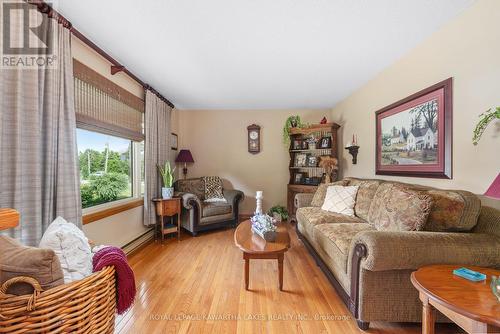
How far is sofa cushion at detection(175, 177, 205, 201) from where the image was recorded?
385 cm

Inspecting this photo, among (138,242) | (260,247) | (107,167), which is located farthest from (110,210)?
(260,247)

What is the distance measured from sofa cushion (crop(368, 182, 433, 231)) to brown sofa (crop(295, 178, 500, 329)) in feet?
0.27

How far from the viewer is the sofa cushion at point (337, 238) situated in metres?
1.68

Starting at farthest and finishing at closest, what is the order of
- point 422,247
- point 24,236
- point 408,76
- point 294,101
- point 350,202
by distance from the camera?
point 294,101
point 350,202
point 408,76
point 24,236
point 422,247

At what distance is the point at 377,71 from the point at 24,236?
3.79 meters

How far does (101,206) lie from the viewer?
239cm

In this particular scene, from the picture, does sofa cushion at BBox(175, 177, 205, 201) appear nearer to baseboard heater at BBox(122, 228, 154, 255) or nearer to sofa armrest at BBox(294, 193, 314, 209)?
baseboard heater at BBox(122, 228, 154, 255)

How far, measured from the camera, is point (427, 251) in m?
1.32

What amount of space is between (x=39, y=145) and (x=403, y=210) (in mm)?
2758

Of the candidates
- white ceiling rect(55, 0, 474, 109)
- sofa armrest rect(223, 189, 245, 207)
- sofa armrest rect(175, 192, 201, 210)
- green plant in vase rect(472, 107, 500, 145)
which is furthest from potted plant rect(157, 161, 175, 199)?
green plant in vase rect(472, 107, 500, 145)

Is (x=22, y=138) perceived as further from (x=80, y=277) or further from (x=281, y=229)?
(x=281, y=229)

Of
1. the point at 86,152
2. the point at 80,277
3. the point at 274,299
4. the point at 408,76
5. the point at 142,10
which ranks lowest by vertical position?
the point at 274,299

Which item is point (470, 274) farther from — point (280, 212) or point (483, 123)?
point (280, 212)

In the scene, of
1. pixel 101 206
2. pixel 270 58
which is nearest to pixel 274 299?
pixel 101 206
